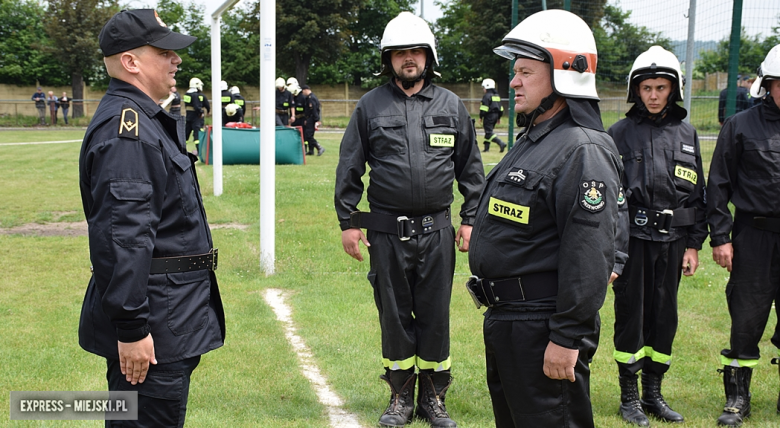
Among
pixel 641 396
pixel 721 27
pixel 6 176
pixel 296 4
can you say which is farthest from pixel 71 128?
pixel 641 396

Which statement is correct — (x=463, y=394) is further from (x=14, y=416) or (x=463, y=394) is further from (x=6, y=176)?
(x=6, y=176)

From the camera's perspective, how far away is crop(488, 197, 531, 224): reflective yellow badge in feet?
9.87

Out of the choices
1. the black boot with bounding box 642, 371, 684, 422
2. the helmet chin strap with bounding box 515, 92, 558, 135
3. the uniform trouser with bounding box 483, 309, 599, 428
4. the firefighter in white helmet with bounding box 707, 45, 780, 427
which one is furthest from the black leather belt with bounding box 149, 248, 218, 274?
the firefighter in white helmet with bounding box 707, 45, 780, 427

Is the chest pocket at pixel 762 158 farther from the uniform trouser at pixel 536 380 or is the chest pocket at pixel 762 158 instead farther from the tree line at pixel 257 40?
the tree line at pixel 257 40

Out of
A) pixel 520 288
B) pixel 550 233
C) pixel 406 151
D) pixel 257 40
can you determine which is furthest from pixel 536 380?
pixel 257 40

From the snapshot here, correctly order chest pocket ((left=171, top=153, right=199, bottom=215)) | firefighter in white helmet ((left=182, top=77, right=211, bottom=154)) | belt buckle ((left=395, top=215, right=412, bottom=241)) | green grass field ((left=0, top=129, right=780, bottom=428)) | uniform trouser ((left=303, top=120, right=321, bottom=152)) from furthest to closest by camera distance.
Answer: uniform trouser ((left=303, top=120, right=321, bottom=152))
firefighter in white helmet ((left=182, top=77, right=211, bottom=154))
green grass field ((left=0, top=129, right=780, bottom=428))
belt buckle ((left=395, top=215, right=412, bottom=241))
chest pocket ((left=171, top=153, right=199, bottom=215))

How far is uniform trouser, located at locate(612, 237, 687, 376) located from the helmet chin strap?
1941 mm

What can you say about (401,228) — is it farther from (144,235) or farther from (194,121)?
(194,121)

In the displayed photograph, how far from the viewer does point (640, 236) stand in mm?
4816

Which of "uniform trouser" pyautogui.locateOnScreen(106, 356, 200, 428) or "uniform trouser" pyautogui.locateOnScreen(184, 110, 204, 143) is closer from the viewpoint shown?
"uniform trouser" pyautogui.locateOnScreen(106, 356, 200, 428)

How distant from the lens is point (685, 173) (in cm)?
487

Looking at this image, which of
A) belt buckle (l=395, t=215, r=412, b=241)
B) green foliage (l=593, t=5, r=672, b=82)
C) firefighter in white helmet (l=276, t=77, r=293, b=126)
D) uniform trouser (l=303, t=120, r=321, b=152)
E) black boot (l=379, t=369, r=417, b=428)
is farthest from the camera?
firefighter in white helmet (l=276, t=77, r=293, b=126)

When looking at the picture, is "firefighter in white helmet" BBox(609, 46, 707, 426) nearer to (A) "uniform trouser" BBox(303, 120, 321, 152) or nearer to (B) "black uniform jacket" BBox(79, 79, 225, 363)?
(B) "black uniform jacket" BBox(79, 79, 225, 363)

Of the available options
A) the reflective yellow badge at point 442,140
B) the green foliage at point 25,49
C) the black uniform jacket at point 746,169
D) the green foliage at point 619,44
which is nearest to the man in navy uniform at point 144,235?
the reflective yellow badge at point 442,140
